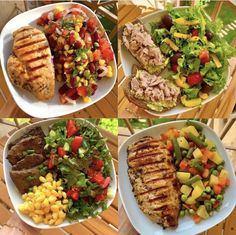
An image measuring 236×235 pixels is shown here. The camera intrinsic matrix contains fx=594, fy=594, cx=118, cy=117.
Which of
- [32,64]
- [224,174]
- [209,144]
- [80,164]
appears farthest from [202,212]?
[32,64]

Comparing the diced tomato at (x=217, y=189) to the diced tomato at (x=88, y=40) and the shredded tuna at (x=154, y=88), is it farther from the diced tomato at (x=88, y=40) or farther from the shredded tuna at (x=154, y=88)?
the diced tomato at (x=88, y=40)

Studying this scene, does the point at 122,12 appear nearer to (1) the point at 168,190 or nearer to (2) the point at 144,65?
(2) the point at 144,65

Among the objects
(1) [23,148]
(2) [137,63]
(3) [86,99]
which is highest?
(2) [137,63]

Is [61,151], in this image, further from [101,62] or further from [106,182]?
[101,62]

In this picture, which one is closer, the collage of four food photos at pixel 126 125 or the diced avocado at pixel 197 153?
the collage of four food photos at pixel 126 125

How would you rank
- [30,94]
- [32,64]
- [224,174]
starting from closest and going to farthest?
[32,64]
[30,94]
[224,174]

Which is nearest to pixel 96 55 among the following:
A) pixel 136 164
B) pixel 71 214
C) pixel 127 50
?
pixel 127 50

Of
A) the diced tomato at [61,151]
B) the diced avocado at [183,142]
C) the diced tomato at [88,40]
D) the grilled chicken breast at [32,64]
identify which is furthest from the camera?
the diced avocado at [183,142]

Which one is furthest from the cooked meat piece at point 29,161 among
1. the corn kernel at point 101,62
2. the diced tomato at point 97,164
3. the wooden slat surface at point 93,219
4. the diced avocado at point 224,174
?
the diced avocado at point 224,174
